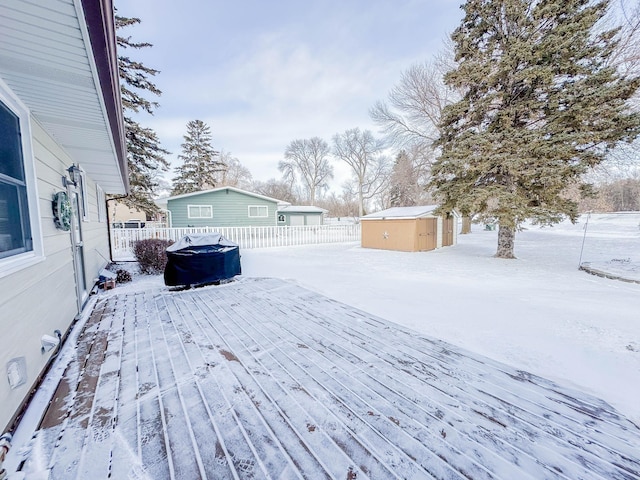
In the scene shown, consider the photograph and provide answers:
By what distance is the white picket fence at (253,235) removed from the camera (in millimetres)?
9836

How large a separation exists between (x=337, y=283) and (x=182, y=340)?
3.29 meters

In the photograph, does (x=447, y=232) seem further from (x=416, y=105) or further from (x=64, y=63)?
(x=64, y=63)

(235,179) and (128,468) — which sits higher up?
(235,179)

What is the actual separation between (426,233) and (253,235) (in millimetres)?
7754

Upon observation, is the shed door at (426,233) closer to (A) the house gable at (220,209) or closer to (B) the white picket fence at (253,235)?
(B) the white picket fence at (253,235)

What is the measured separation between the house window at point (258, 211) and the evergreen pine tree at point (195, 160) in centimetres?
833

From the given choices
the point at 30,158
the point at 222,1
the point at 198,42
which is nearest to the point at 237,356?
the point at 30,158

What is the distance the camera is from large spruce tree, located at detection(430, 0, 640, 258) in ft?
22.9

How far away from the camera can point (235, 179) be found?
110ft

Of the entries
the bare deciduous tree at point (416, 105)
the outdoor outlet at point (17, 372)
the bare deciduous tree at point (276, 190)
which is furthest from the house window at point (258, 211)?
the bare deciduous tree at point (276, 190)

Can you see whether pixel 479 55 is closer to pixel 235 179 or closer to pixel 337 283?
pixel 337 283

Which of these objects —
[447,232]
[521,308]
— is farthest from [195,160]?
[521,308]

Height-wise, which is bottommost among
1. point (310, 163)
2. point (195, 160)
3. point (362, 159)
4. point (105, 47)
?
point (105, 47)

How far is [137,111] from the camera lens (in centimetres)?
1120
